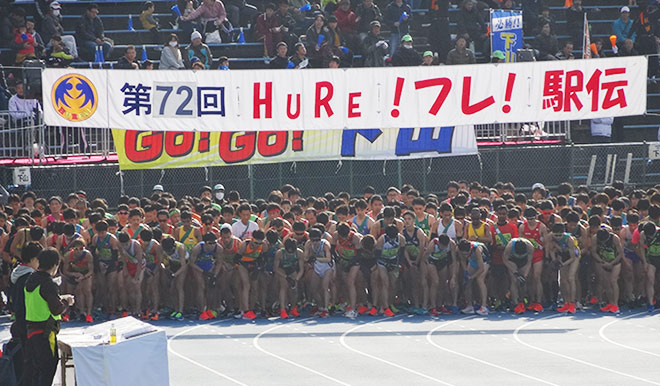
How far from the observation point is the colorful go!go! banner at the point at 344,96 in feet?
71.1

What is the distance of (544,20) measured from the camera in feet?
103

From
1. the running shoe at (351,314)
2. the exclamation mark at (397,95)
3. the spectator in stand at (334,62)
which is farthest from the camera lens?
the spectator in stand at (334,62)

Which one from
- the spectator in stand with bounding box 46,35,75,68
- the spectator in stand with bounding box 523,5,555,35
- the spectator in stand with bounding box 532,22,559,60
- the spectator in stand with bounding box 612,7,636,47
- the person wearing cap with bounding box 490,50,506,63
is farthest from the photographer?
the spectator in stand with bounding box 612,7,636,47

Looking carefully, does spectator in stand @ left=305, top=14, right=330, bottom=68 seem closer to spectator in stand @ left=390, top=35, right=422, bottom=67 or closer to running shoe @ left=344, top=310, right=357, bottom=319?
spectator in stand @ left=390, top=35, right=422, bottom=67

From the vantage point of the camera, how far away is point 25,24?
1118 inches

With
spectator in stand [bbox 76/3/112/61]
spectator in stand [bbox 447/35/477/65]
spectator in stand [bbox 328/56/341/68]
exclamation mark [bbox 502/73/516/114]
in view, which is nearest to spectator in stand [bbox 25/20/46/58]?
spectator in stand [bbox 76/3/112/61]

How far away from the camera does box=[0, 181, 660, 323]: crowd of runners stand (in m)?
18.3

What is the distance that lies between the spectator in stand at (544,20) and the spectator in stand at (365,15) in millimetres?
4199

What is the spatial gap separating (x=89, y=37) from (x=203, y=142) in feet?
Answer: 23.8

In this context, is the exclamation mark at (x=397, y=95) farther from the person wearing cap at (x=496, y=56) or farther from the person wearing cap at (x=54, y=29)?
the person wearing cap at (x=54, y=29)

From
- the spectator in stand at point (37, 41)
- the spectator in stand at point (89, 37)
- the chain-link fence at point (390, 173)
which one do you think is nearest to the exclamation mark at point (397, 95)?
the chain-link fence at point (390, 173)

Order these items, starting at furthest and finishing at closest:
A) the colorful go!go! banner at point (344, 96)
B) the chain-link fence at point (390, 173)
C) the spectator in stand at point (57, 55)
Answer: the spectator in stand at point (57, 55) → the chain-link fence at point (390, 173) → the colorful go!go! banner at point (344, 96)

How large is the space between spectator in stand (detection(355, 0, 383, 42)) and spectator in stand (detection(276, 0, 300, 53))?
1.64 metres

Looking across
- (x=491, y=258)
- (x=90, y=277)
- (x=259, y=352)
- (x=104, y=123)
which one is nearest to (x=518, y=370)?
(x=259, y=352)
